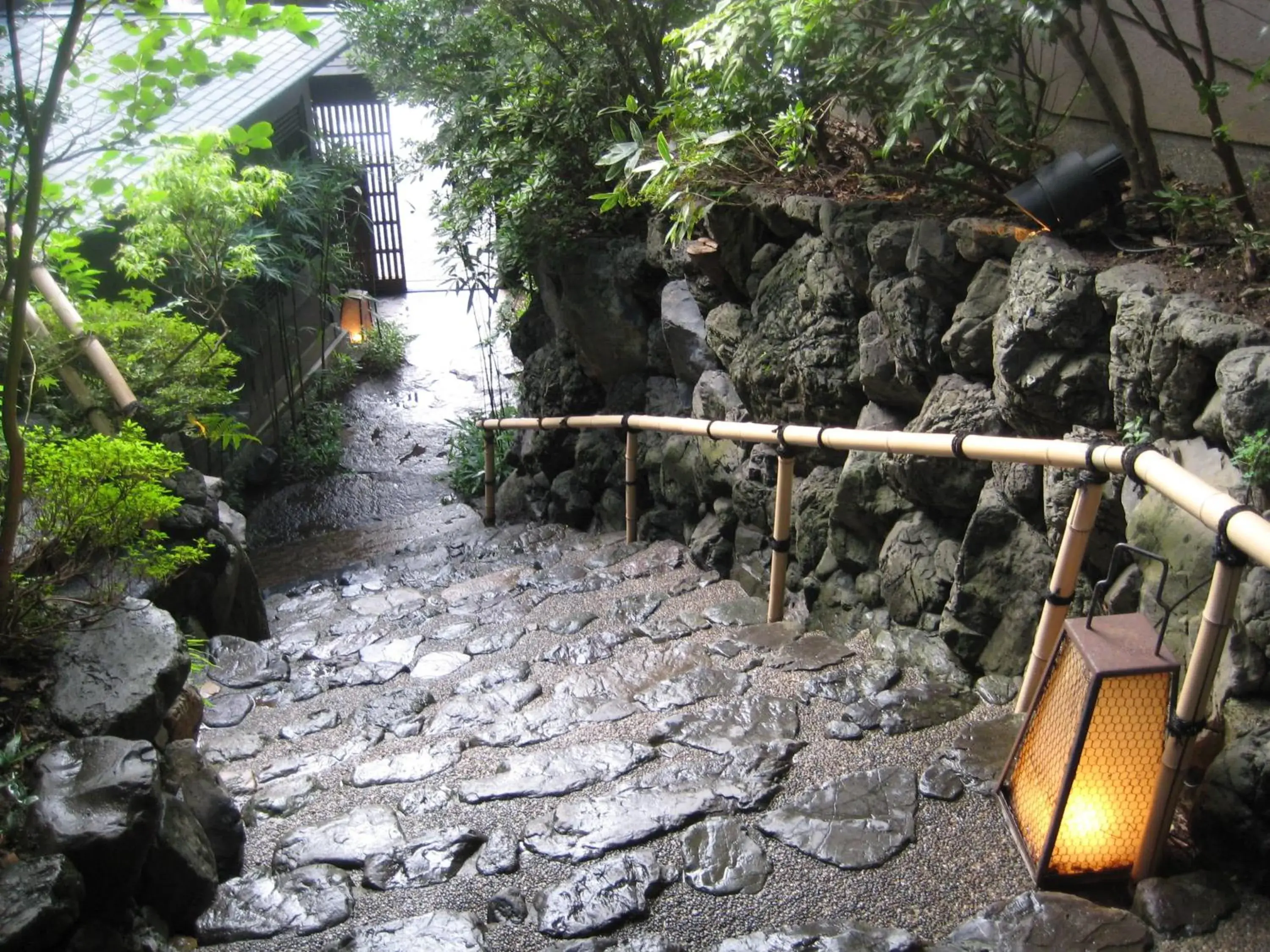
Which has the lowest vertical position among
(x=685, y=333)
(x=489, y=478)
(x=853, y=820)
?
(x=489, y=478)

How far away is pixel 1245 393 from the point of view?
229cm

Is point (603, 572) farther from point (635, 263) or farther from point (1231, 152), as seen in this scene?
point (1231, 152)

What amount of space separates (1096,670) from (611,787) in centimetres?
142

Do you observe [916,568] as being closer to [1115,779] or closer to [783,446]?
[783,446]

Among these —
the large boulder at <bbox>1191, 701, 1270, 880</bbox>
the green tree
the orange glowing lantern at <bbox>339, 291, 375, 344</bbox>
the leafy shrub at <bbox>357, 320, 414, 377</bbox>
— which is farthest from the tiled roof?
the large boulder at <bbox>1191, 701, 1270, 880</bbox>

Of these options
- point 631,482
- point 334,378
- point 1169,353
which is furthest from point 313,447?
point 1169,353

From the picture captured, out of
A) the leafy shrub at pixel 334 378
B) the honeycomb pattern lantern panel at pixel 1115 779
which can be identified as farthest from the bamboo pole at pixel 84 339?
the leafy shrub at pixel 334 378

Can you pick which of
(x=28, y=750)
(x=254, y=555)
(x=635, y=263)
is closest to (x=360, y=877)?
(x=28, y=750)

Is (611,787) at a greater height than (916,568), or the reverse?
(916,568)

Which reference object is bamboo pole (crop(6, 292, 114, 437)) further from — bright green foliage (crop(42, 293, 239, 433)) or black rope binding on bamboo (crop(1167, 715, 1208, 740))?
black rope binding on bamboo (crop(1167, 715, 1208, 740))

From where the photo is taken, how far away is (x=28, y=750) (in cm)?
230

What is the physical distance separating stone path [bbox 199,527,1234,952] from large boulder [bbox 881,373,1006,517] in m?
0.54

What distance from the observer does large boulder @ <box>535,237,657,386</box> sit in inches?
271

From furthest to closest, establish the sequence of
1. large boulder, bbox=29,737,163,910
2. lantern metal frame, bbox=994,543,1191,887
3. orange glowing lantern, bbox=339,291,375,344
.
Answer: orange glowing lantern, bbox=339,291,375,344
large boulder, bbox=29,737,163,910
lantern metal frame, bbox=994,543,1191,887
